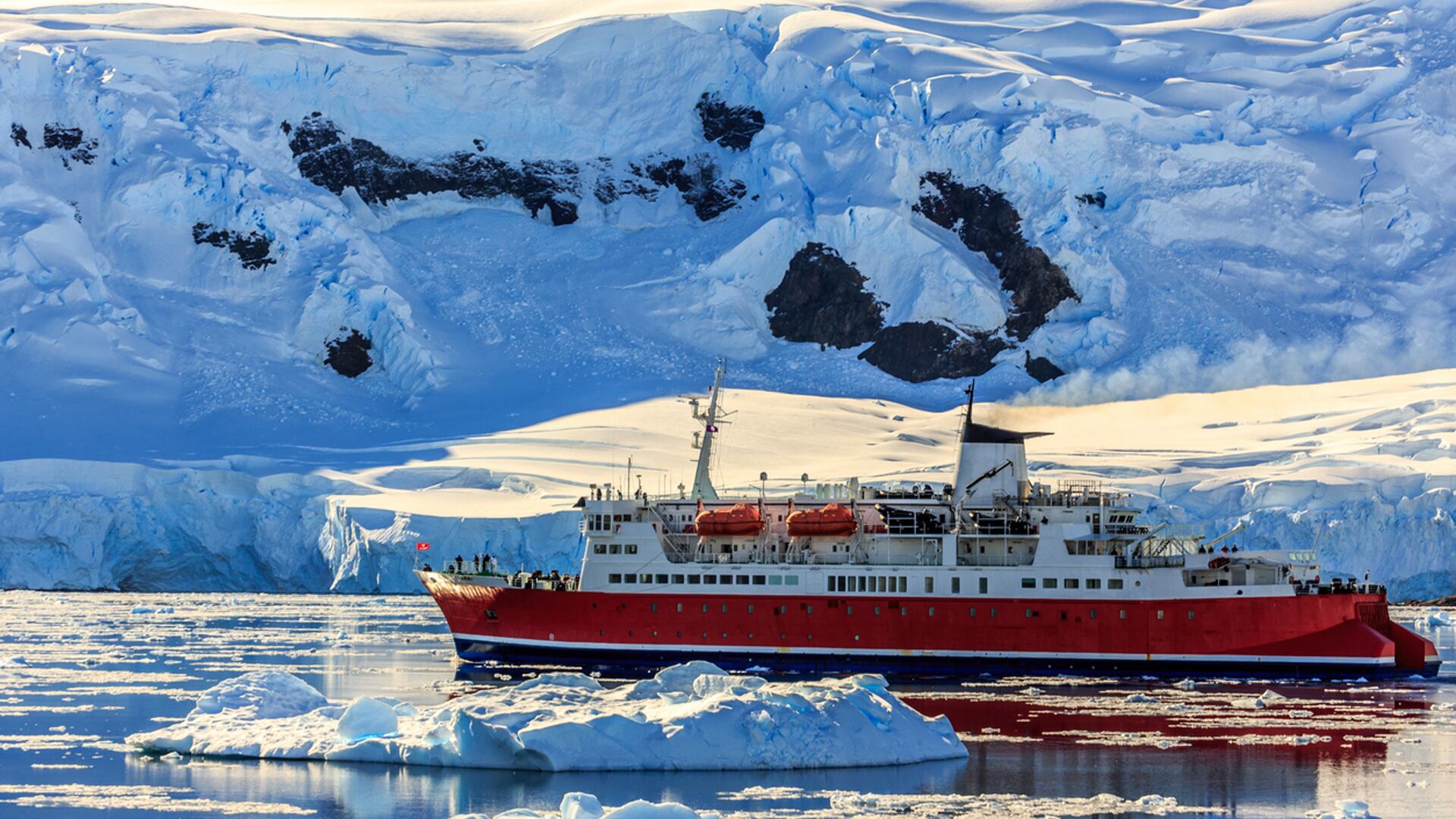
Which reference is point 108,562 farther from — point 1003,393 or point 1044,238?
point 1044,238

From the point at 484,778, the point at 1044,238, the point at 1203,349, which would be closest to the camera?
the point at 484,778

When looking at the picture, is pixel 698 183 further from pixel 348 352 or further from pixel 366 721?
pixel 366 721

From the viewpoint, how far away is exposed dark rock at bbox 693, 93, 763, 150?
8469 centimetres

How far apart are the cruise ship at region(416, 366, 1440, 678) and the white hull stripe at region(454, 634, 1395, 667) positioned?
0.03m

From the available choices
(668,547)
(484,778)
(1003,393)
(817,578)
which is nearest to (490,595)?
(668,547)

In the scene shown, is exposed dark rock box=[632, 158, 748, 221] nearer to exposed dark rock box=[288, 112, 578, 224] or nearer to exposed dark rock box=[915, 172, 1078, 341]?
exposed dark rock box=[288, 112, 578, 224]

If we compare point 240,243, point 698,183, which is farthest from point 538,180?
point 240,243

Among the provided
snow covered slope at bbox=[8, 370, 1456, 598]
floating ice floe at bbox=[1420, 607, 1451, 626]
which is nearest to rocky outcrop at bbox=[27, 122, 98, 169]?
snow covered slope at bbox=[8, 370, 1456, 598]

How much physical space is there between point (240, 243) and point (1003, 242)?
3156 centimetres

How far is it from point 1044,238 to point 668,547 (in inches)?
1726

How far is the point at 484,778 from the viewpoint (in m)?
21.8

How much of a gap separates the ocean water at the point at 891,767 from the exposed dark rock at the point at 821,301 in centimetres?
4252

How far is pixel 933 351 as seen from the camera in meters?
79.7

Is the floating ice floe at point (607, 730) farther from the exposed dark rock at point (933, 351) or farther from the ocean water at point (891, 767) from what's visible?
the exposed dark rock at point (933, 351)
